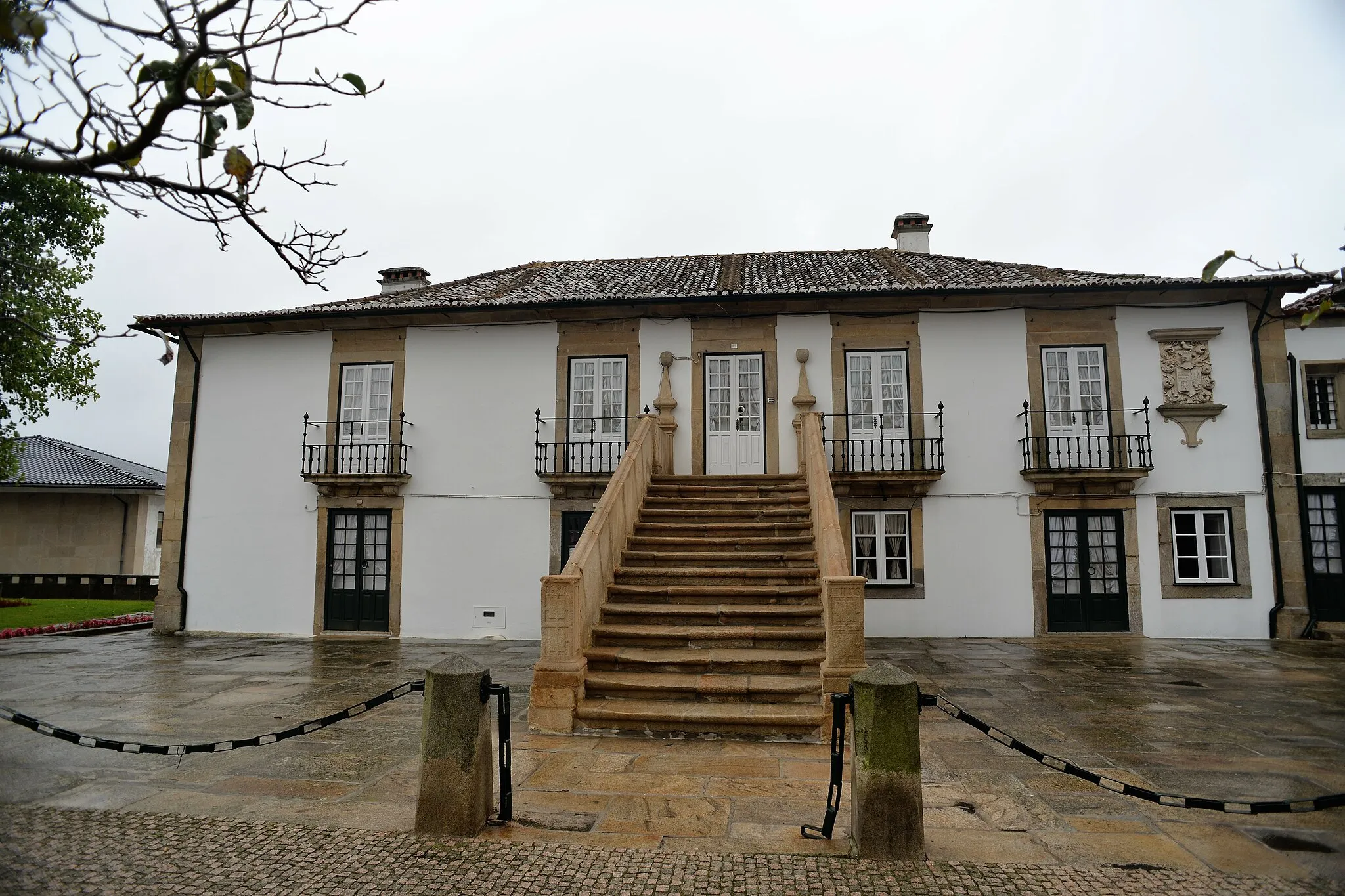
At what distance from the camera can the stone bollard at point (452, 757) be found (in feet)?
13.2

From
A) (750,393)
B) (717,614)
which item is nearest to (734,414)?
(750,393)

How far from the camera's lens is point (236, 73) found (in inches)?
129

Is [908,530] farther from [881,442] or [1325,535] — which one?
[1325,535]

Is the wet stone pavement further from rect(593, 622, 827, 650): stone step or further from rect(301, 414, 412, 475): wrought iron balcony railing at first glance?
rect(301, 414, 412, 475): wrought iron balcony railing

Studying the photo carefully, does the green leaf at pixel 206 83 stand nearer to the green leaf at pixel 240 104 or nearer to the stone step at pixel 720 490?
the green leaf at pixel 240 104

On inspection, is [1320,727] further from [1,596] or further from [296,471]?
[1,596]

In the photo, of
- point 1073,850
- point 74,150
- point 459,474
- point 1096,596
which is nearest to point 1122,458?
point 1096,596

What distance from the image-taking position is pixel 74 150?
127 inches

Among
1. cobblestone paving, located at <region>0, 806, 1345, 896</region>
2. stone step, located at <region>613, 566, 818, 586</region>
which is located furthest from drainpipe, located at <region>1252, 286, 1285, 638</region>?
cobblestone paving, located at <region>0, 806, 1345, 896</region>

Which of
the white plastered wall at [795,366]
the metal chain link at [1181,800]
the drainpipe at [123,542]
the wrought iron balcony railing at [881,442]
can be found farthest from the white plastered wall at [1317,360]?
the drainpipe at [123,542]

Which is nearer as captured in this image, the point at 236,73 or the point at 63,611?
the point at 236,73

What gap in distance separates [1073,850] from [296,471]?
12.1 meters

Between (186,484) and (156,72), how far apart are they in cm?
1174

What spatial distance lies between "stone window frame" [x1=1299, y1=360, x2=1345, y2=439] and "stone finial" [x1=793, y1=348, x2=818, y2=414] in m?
7.08
